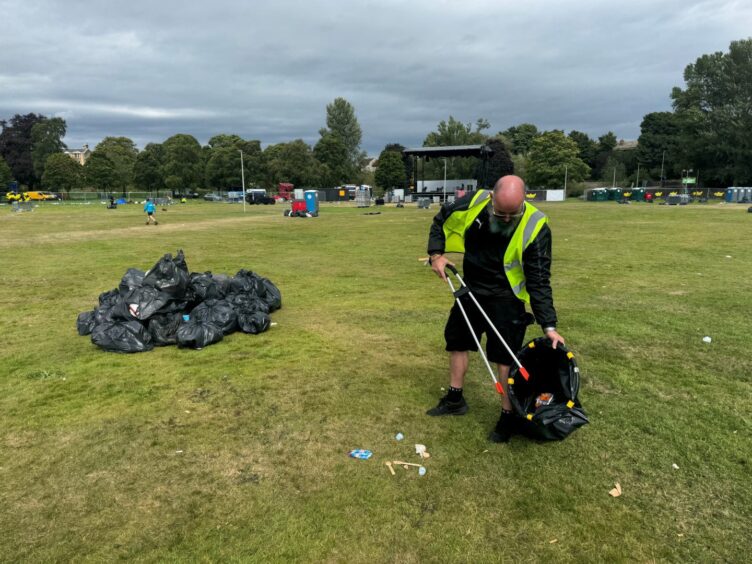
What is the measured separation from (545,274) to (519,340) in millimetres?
573

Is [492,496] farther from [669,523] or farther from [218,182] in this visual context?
[218,182]

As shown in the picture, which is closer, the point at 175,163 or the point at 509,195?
the point at 509,195

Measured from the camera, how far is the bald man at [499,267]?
3354 mm

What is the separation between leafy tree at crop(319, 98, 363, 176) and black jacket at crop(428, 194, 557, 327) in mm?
85913

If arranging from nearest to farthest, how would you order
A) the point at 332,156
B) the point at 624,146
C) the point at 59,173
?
the point at 59,173 → the point at 332,156 → the point at 624,146

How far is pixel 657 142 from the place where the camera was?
8244 cm

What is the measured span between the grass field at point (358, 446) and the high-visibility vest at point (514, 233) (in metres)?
1.23

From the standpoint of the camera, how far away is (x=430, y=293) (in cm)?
876

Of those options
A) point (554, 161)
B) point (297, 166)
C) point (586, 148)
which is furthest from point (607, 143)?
point (297, 166)

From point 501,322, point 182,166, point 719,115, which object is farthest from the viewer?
point 182,166

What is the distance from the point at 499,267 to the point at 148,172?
85707 mm

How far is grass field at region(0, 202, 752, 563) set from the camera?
2.69 metres

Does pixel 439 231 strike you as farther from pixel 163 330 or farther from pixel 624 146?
pixel 624 146

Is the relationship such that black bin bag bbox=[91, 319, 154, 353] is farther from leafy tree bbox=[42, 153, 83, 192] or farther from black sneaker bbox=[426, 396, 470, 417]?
leafy tree bbox=[42, 153, 83, 192]
